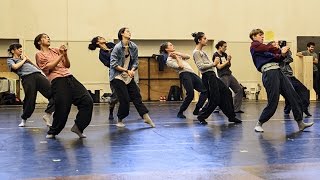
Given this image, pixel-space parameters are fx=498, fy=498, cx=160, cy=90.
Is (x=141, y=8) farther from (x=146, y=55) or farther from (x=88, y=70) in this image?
(x=88, y=70)

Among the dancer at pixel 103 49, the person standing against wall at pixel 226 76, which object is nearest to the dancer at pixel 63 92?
the dancer at pixel 103 49

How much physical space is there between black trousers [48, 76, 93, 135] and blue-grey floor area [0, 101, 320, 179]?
295mm

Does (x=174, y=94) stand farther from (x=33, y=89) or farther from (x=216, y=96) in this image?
(x=33, y=89)

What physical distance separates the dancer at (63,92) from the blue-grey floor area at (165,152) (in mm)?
286

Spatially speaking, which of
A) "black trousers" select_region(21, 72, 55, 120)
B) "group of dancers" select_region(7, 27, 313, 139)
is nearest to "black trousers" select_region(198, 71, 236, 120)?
"group of dancers" select_region(7, 27, 313, 139)

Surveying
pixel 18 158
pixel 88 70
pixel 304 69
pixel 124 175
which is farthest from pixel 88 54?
pixel 124 175

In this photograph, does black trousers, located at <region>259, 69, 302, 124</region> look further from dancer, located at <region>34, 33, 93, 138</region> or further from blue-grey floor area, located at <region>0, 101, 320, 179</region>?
dancer, located at <region>34, 33, 93, 138</region>

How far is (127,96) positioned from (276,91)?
96.0 inches

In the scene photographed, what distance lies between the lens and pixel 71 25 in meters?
18.1

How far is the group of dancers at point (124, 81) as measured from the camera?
699cm

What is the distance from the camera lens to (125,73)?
8312 mm

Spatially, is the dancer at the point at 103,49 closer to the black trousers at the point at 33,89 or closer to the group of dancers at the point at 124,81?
the group of dancers at the point at 124,81

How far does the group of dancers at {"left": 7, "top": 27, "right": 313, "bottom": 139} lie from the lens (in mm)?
6988

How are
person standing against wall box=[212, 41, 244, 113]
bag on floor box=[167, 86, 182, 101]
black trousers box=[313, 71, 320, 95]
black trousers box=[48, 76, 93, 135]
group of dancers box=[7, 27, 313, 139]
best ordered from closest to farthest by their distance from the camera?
black trousers box=[48, 76, 93, 135] → group of dancers box=[7, 27, 313, 139] → person standing against wall box=[212, 41, 244, 113] → black trousers box=[313, 71, 320, 95] → bag on floor box=[167, 86, 182, 101]
